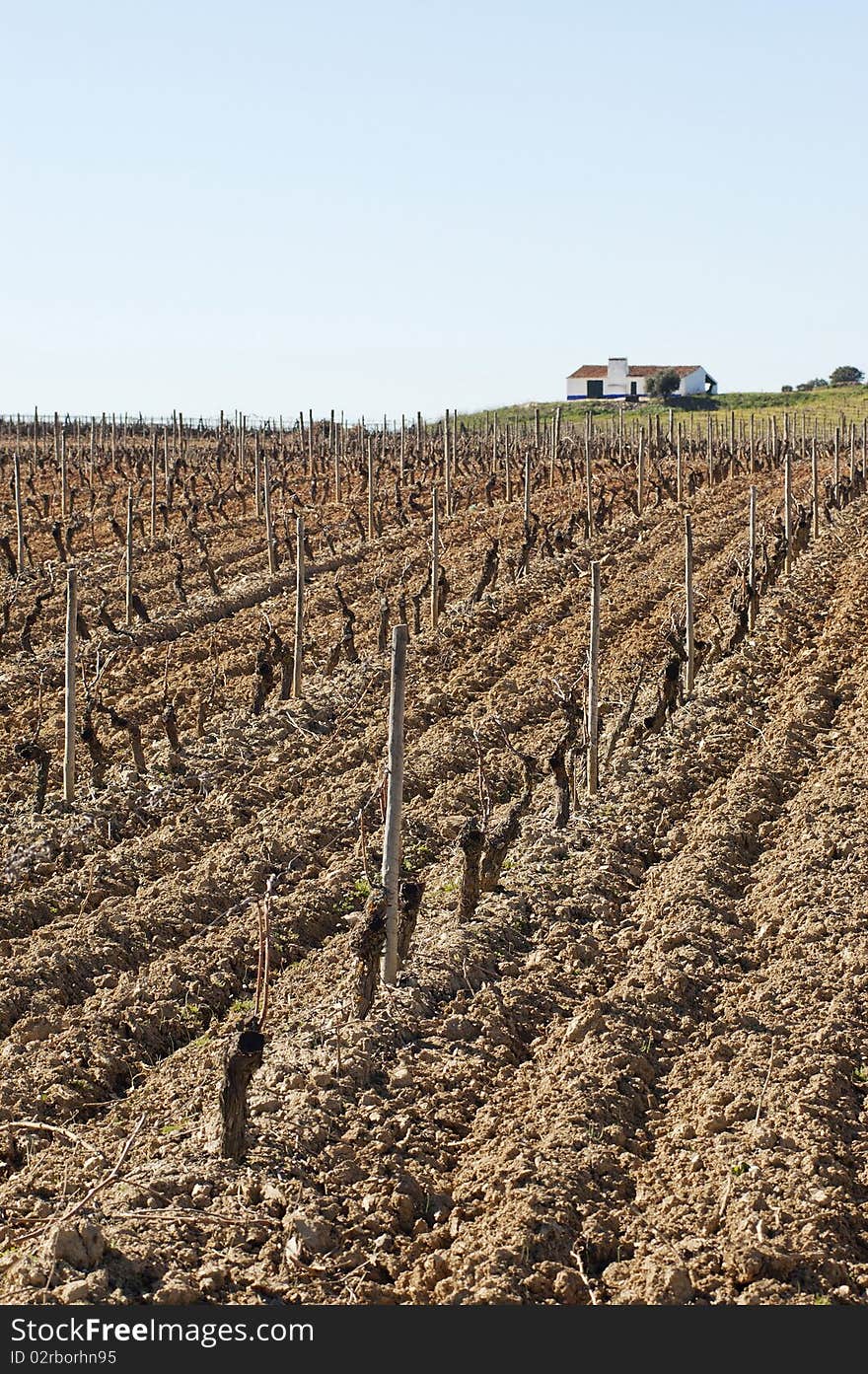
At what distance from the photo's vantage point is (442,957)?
8.13m

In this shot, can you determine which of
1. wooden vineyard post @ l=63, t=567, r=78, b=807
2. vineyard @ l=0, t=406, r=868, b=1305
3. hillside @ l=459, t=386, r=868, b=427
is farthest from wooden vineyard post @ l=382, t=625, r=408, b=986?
hillside @ l=459, t=386, r=868, b=427

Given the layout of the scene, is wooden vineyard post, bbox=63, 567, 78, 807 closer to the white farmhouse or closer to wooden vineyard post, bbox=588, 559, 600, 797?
wooden vineyard post, bbox=588, 559, 600, 797

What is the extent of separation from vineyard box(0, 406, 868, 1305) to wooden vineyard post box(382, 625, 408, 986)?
3cm

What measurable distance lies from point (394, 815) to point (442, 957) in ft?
2.76

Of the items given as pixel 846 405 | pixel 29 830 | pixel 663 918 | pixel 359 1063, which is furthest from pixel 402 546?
pixel 846 405

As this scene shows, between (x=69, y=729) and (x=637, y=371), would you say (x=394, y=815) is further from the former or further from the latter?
(x=637, y=371)

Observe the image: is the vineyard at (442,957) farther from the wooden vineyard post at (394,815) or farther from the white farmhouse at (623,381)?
the white farmhouse at (623,381)

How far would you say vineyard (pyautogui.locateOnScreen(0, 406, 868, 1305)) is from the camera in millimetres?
5746

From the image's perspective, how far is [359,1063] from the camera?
6.91 metres

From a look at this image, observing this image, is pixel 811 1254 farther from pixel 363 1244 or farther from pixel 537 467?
pixel 537 467

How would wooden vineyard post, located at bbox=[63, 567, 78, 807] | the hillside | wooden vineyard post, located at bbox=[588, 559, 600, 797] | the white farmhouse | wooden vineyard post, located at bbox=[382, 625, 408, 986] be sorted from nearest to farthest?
1. wooden vineyard post, located at bbox=[382, 625, 408, 986]
2. wooden vineyard post, located at bbox=[588, 559, 600, 797]
3. wooden vineyard post, located at bbox=[63, 567, 78, 807]
4. the hillside
5. the white farmhouse

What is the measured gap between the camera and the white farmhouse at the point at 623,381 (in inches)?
2894

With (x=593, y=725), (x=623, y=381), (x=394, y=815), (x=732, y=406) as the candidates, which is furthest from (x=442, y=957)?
(x=623, y=381)

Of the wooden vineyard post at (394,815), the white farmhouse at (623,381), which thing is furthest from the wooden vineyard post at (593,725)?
the white farmhouse at (623,381)
